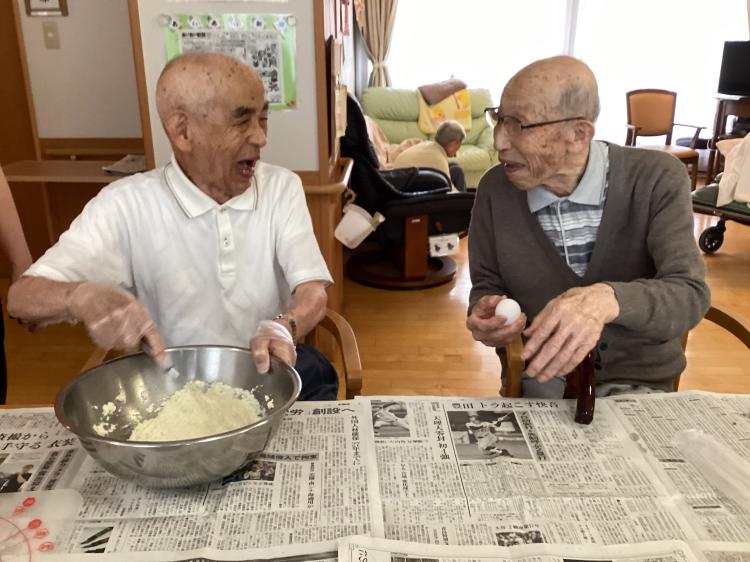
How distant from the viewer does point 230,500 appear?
38.3 inches

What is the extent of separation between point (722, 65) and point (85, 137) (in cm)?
545

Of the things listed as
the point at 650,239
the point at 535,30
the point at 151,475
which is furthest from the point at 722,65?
the point at 151,475

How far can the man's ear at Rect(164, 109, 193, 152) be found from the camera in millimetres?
1402

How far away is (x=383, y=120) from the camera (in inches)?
230

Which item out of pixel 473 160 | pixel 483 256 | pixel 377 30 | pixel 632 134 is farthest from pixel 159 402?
pixel 377 30

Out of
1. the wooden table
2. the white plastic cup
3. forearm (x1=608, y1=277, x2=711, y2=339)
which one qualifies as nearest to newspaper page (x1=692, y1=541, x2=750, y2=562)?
forearm (x1=608, y1=277, x2=711, y2=339)

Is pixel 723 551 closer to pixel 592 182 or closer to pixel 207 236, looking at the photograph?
pixel 592 182

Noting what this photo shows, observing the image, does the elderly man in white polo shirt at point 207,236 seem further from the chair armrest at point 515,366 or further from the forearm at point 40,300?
the chair armrest at point 515,366

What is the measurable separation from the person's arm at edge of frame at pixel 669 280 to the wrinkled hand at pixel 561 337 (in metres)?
0.11

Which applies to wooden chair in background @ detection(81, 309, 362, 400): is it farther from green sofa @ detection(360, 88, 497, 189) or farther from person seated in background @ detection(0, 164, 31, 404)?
green sofa @ detection(360, 88, 497, 189)

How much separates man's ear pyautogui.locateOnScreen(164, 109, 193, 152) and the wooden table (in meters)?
1.57

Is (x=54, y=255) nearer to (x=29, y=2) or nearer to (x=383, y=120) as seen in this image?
(x=29, y=2)

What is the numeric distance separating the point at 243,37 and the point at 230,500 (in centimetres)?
188

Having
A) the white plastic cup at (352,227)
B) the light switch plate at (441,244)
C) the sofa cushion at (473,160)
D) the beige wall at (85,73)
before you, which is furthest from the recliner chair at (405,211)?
the sofa cushion at (473,160)
